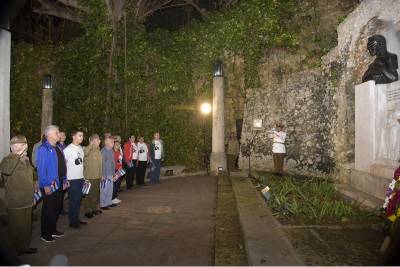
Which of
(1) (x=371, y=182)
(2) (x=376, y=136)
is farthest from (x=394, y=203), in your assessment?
(2) (x=376, y=136)

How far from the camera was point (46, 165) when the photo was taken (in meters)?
5.04

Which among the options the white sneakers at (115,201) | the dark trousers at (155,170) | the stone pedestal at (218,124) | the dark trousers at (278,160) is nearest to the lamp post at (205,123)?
the stone pedestal at (218,124)

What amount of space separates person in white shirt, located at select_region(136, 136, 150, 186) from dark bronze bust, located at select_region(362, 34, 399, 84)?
6.29 m

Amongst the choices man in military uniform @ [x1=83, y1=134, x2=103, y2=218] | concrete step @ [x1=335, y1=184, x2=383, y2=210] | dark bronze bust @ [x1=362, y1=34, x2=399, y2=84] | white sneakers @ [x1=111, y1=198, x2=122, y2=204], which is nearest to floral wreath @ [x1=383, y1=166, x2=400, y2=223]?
concrete step @ [x1=335, y1=184, x2=383, y2=210]

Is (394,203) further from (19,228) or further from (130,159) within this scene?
(130,159)

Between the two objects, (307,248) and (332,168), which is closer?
(307,248)

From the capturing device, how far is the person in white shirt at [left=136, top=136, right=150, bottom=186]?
10.2 meters

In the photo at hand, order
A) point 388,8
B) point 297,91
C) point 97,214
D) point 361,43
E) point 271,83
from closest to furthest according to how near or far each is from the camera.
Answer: point 97,214, point 388,8, point 361,43, point 297,91, point 271,83

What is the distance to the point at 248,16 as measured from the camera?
1384 centimetres

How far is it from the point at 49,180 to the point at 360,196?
5635mm

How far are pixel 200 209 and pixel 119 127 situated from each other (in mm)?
8284

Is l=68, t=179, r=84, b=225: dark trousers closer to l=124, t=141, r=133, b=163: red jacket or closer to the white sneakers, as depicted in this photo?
the white sneakers

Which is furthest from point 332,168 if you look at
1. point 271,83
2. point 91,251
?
point 91,251

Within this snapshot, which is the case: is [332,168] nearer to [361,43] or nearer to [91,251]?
[361,43]
